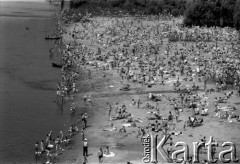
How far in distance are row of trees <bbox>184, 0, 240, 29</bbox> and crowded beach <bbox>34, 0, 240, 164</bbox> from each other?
333 inches

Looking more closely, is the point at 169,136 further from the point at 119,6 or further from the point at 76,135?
→ the point at 119,6

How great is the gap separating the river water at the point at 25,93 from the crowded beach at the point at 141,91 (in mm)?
1348

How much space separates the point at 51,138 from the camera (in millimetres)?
42188

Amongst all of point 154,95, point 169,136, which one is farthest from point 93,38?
point 169,136

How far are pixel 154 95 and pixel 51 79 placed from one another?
16439 mm

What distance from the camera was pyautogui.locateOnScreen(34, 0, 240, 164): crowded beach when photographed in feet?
133

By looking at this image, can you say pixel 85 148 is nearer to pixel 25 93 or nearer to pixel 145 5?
pixel 25 93

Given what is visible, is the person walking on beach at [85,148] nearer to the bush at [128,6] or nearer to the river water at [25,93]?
the river water at [25,93]

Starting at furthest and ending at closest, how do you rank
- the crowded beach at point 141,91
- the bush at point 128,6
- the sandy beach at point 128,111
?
the bush at point 128,6 → the crowded beach at point 141,91 → the sandy beach at point 128,111

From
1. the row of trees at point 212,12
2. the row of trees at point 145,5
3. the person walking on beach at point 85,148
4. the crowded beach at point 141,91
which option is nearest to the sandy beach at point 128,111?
the crowded beach at point 141,91

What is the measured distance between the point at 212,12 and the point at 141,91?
171 feet

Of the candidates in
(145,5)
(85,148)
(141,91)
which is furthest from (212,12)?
(85,148)

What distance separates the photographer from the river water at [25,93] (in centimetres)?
4203

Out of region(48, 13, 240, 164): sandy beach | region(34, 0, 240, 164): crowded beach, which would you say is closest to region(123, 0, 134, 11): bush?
region(34, 0, 240, 164): crowded beach
